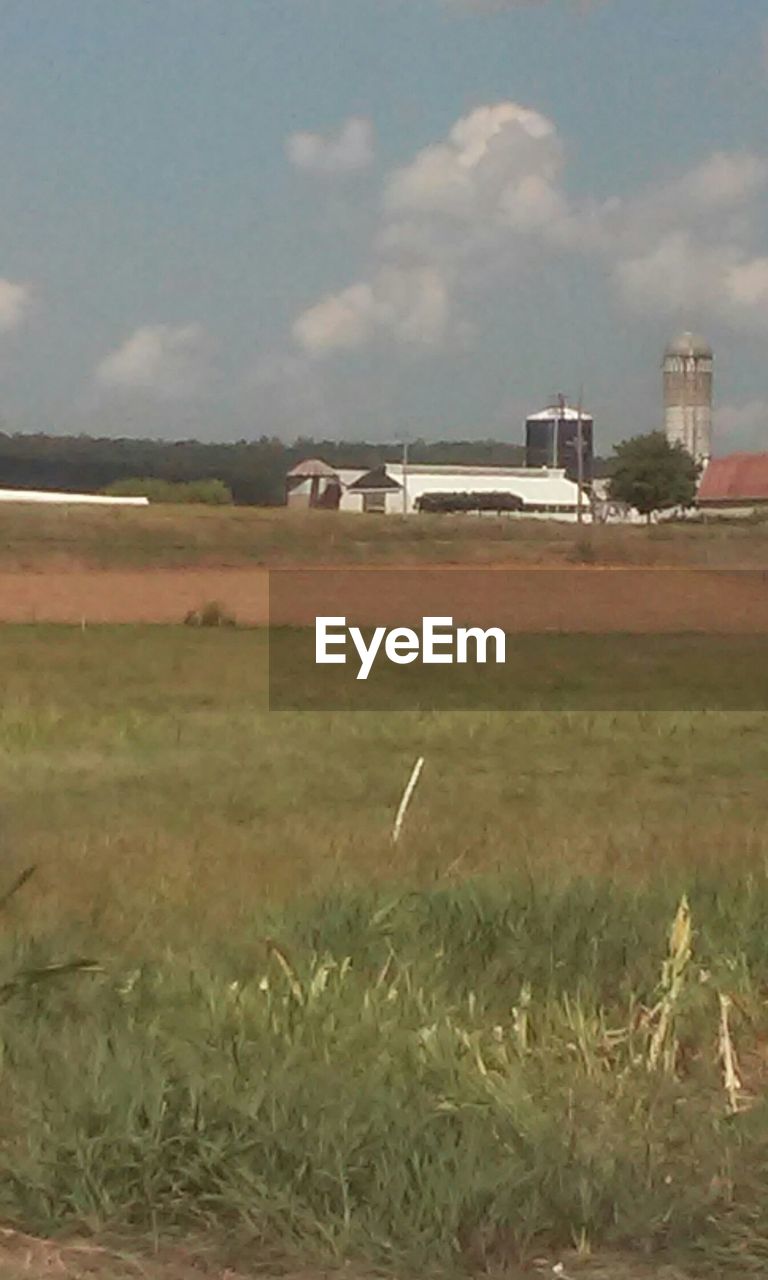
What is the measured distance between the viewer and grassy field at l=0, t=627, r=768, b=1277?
389 centimetres

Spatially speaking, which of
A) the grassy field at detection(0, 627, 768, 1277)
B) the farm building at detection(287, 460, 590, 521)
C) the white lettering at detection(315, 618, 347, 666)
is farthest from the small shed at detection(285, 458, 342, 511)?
the grassy field at detection(0, 627, 768, 1277)

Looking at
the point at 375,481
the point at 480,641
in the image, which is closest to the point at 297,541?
the point at 480,641

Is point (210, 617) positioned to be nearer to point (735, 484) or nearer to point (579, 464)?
point (579, 464)

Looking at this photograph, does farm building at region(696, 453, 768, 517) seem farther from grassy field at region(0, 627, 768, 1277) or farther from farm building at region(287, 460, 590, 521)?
grassy field at region(0, 627, 768, 1277)

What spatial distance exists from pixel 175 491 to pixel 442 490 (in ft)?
86.6

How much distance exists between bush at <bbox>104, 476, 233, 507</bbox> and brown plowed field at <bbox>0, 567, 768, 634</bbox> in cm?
518

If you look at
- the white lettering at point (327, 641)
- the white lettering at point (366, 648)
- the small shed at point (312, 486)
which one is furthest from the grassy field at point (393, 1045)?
the small shed at point (312, 486)

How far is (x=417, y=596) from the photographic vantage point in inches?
1334

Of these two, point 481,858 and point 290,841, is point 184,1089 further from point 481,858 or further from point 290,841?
point 290,841

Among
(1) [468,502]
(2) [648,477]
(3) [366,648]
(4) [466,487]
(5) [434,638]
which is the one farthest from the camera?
(4) [466,487]

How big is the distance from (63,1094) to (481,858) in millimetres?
5331

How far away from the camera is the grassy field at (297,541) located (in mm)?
43875

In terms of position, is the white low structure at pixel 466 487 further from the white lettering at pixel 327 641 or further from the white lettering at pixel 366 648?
the white lettering at pixel 366 648

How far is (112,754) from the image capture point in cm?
1675
